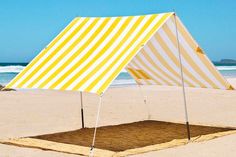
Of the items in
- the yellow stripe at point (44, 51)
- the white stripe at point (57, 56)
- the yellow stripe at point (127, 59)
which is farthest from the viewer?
the yellow stripe at point (44, 51)

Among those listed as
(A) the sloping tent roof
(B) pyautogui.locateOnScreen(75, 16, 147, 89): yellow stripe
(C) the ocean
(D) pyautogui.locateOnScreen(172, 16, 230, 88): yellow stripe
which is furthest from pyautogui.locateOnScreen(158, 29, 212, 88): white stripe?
(C) the ocean

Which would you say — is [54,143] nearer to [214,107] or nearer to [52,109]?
[52,109]

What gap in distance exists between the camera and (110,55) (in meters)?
7.09

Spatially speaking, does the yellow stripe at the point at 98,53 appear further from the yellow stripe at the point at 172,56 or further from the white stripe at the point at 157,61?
the white stripe at the point at 157,61

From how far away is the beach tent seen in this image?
22.4 ft

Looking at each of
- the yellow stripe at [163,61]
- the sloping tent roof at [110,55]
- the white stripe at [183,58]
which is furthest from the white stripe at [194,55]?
the yellow stripe at [163,61]

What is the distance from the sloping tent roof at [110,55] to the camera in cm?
683

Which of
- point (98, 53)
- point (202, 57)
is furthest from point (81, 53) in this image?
point (202, 57)

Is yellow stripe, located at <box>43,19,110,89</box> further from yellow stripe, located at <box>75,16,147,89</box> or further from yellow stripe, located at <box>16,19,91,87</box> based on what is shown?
yellow stripe, located at <box>75,16,147,89</box>

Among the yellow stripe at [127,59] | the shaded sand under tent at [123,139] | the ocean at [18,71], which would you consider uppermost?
the ocean at [18,71]

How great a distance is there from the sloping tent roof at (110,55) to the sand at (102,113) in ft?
3.37

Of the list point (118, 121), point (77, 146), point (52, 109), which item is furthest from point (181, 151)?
point (52, 109)

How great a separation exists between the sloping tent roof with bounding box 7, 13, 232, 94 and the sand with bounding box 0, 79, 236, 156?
1028 millimetres

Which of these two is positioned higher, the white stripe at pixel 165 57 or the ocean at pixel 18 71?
the ocean at pixel 18 71
